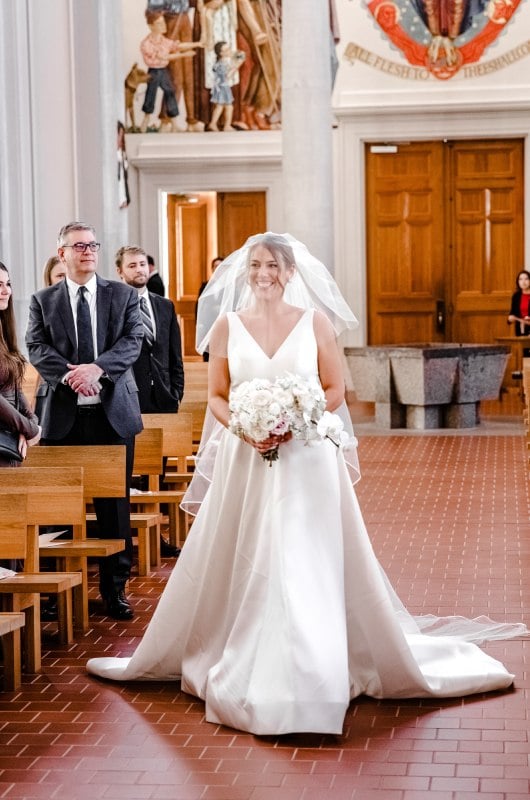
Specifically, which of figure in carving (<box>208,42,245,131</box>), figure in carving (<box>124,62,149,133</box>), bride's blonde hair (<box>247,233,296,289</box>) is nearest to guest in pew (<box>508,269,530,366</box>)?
figure in carving (<box>208,42,245,131</box>)

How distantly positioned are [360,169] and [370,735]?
1504 cm

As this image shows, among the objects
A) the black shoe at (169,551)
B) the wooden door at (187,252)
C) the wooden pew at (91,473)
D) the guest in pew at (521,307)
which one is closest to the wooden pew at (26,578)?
the wooden pew at (91,473)

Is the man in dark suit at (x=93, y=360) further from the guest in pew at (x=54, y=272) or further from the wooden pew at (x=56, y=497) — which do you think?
the guest in pew at (x=54, y=272)

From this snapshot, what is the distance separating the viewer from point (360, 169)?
19.2 meters

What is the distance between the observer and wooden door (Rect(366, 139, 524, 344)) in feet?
63.1

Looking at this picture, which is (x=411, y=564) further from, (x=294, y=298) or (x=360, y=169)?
(x=360, y=169)

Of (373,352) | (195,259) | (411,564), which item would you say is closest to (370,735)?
(411,564)

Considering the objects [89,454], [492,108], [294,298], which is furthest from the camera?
[492,108]

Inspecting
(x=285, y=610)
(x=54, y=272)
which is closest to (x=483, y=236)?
(x=54, y=272)

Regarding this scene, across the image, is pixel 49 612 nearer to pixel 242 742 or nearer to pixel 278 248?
pixel 242 742

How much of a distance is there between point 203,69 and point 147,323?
11.7 metres

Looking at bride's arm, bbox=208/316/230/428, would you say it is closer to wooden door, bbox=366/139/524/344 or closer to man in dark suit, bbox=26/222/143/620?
man in dark suit, bbox=26/222/143/620

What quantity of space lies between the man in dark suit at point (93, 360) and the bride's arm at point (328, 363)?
1537mm

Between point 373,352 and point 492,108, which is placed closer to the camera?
point 373,352
